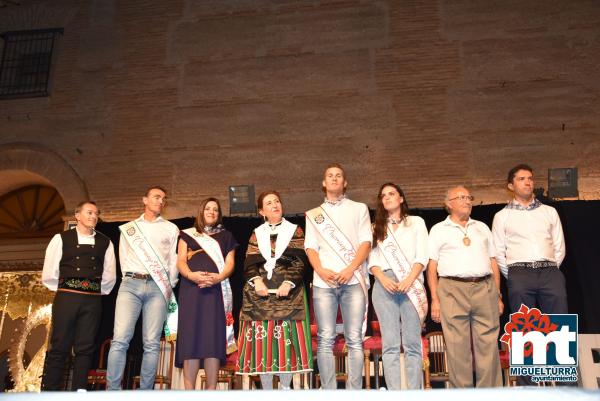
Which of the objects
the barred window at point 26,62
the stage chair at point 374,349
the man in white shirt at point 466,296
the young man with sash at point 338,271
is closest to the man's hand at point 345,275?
the young man with sash at point 338,271

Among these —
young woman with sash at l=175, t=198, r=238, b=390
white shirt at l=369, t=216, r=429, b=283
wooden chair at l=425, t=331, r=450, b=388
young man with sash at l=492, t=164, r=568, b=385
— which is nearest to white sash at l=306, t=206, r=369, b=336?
white shirt at l=369, t=216, r=429, b=283

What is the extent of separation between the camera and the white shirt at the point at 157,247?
14.3 feet

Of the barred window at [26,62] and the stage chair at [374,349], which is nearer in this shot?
the stage chair at [374,349]

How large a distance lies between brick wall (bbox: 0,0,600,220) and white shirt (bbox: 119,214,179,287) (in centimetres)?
273

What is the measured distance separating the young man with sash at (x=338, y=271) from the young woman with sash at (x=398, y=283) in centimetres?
10

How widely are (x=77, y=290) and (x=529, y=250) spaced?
9.84 ft

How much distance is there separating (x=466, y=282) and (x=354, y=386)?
3.12 feet

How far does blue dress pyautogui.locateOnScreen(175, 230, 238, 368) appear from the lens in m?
4.09

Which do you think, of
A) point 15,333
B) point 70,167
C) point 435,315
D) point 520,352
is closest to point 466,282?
point 435,315

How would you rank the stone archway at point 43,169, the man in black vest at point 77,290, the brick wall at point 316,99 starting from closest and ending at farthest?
1. the man in black vest at point 77,290
2. the brick wall at point 316,99
3. the stone archway at point 43,169

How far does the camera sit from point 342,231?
409cm

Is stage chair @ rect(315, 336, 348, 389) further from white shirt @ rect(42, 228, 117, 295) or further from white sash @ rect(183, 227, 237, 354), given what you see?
white shirt @ rect(42, 228, 117, 295)

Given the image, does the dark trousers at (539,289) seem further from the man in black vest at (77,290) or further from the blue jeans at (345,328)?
the man in black vest at (77,290)

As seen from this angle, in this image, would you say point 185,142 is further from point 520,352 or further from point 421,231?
point 520,352
